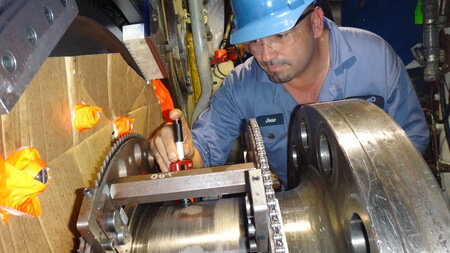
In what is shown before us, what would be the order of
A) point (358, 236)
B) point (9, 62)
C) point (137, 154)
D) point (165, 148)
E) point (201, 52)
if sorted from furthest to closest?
point (201, 52)
point (165, 148)
point (137, 154)
point (358, 236)
point (9, 62)

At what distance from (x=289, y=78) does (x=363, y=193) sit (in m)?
0.94

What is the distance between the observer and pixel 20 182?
562mm

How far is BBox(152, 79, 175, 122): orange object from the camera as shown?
5.17ft

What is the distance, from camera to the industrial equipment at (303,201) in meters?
0.59

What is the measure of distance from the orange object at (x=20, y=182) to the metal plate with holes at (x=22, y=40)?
0.12 metres

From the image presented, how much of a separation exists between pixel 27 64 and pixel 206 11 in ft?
6.48

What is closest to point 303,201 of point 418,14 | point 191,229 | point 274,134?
point 191,229

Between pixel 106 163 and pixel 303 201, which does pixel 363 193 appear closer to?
pixel 303 201

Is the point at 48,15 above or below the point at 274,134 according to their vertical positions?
above

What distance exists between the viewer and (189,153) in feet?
4.33

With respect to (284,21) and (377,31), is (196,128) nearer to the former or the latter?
(284,21)

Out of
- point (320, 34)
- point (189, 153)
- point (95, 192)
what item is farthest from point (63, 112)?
point (320, 34)

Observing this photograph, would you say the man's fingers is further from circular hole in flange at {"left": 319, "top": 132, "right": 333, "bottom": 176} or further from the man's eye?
the man's eye

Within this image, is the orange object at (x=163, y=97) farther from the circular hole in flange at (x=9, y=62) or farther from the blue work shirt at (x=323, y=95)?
the circular hole in flange at (x=9, y=62)
